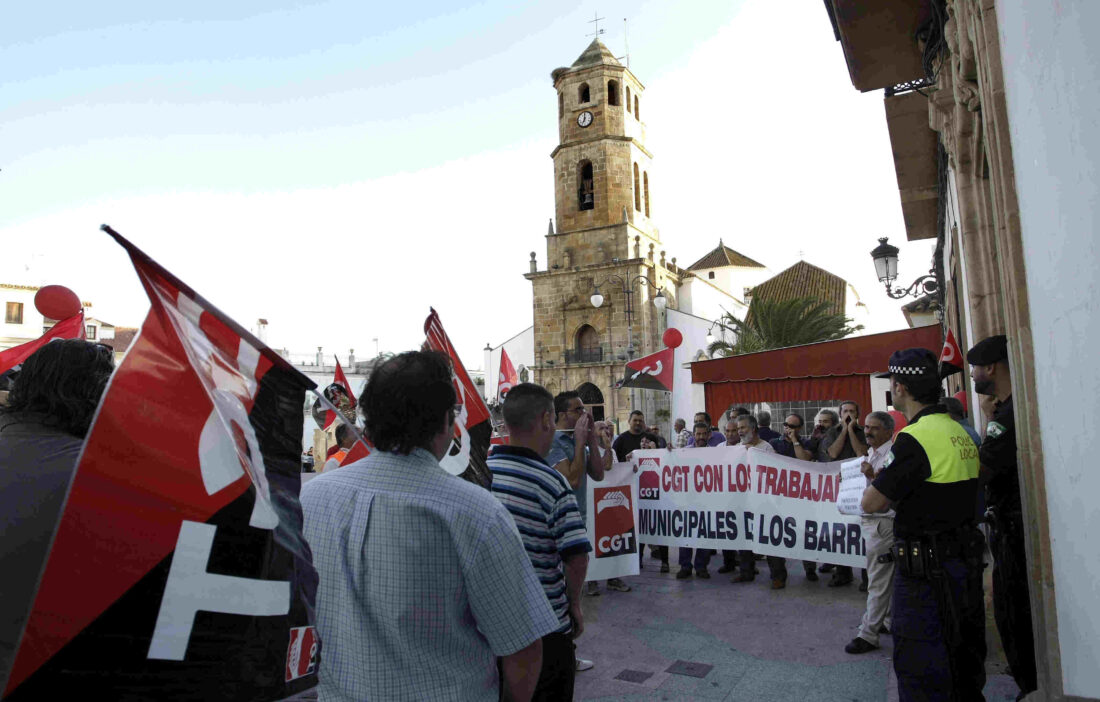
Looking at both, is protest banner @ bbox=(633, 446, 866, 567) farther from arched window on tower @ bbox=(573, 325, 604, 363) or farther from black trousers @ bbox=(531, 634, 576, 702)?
arched window on tower @ bbox=(573, 325, 604, 363)

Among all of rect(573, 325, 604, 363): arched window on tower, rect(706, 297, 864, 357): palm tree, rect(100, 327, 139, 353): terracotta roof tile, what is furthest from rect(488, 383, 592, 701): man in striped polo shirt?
rect(100, 327, 139, 353): terracotta roof tile

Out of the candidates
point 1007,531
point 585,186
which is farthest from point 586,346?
point 1007,531

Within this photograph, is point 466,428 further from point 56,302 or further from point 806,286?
point 806,286

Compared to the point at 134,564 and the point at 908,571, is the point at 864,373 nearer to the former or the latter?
the point at 908,571

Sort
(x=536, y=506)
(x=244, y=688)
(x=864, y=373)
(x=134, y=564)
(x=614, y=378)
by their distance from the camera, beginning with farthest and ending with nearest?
(x=614, y=378), (x=864, y=373), (x=536, y=506), (x=244, y=688), (x=134, y=564)

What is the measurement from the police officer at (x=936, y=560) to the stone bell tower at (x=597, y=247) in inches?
1350

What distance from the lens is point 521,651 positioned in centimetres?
191

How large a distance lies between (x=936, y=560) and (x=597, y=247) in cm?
3754

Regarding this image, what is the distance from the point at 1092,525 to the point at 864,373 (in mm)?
9253

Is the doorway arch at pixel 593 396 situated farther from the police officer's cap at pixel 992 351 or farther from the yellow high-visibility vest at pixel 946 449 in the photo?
the yellow high-visibility vest at pixel 946 449

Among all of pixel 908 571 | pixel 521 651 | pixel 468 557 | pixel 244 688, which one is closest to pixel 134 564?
pixel 244 688

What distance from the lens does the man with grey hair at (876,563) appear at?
5.18m

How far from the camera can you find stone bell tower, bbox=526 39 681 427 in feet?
128

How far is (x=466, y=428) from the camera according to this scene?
4.86 meters
